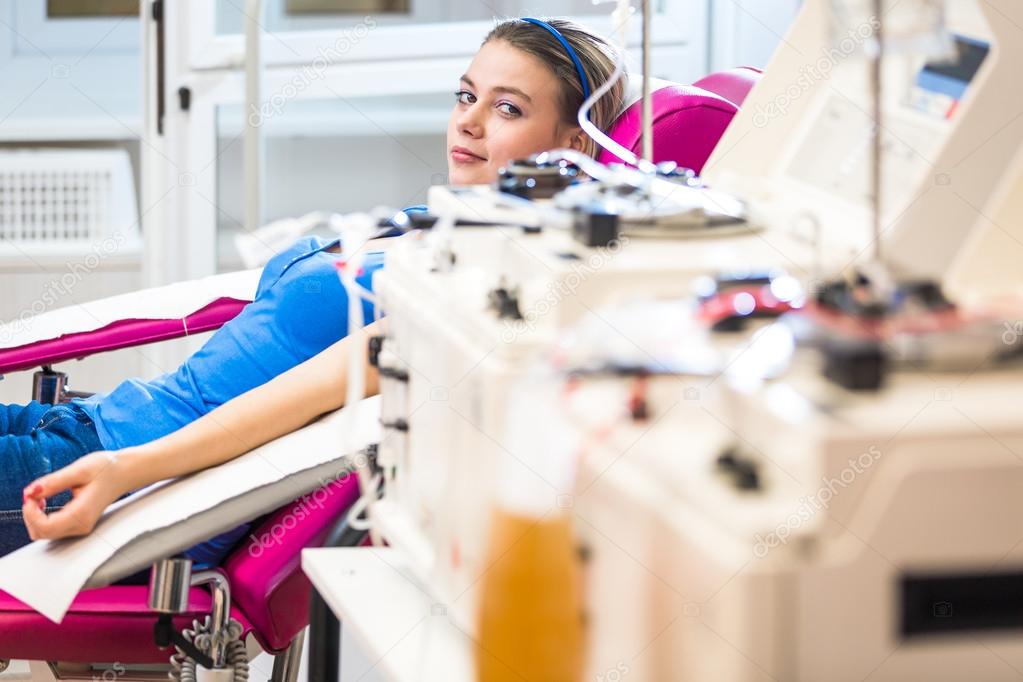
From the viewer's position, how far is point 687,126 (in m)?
1.69

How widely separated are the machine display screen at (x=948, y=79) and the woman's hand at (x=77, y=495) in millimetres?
868

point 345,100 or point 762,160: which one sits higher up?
point 762,160

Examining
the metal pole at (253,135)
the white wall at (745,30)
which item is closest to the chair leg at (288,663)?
the metal pole at (253,135)

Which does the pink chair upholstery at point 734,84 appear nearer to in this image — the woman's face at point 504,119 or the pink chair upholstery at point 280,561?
the woman's face at point 504,119

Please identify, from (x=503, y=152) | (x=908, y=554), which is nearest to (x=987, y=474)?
(x=908, y=554)

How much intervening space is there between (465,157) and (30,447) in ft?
2.21

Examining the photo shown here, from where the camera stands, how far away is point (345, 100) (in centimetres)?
346

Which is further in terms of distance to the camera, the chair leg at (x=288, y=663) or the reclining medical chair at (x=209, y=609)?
the chair leg at (x=288, y=663)

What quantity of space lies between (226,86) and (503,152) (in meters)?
1.69

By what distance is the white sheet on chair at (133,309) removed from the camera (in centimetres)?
178

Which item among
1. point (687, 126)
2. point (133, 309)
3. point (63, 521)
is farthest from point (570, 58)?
point (63, 521)

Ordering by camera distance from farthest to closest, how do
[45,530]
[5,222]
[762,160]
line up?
[5,222] → [45,530] → [762,160]

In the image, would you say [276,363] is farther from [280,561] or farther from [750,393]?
[750,393]

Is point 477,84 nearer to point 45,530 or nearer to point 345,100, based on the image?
point 45,530
